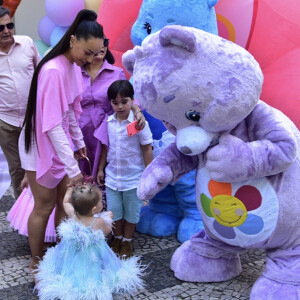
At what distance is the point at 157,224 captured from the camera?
335 cm

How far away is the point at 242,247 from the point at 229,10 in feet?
5.65

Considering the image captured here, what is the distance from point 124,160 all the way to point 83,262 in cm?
86

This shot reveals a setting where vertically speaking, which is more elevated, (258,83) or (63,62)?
(258,83)

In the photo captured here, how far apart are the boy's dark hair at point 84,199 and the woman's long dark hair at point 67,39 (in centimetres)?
45

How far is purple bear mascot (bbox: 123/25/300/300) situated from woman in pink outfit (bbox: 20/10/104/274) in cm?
38

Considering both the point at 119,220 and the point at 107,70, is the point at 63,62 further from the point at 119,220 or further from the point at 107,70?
the point at 119,220

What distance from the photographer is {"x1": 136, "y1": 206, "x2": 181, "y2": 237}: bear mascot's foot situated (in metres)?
3.35

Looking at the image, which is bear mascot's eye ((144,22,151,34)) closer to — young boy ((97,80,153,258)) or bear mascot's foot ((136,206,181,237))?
young boy ((97,80,153,258))

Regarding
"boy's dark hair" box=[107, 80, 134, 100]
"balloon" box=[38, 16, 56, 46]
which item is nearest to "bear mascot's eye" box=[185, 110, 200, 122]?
"boy's dark hair" box=[107, 80, 134, 100]

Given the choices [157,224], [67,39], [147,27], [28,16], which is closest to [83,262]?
[157,224]

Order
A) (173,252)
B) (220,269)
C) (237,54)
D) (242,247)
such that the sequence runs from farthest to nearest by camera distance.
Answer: (173,252), (220,269), (242,247), (237,54)

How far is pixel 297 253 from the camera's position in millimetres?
2355

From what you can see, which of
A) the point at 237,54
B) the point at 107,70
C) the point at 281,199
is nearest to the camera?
the point at 237,54

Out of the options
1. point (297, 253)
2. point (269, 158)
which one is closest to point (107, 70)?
point (269, 158)
